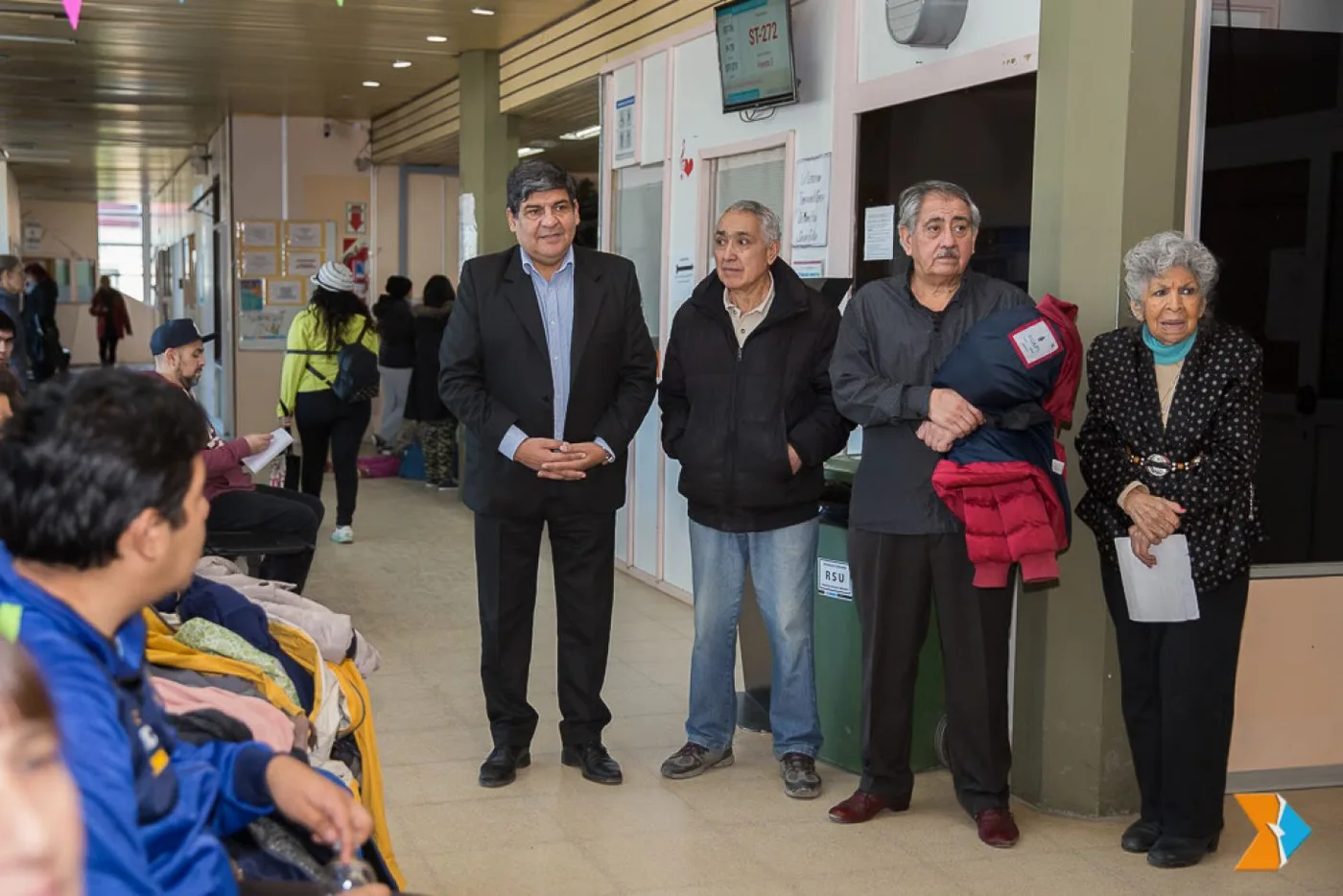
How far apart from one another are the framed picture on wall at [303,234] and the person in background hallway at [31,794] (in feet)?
45.6

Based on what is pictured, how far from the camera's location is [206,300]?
1855 centimetres

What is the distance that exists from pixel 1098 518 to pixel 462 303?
72.4 inches

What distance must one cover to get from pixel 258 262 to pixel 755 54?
9024 mm

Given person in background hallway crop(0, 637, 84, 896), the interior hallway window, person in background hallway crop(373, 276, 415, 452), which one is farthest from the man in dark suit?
the interior hallway window

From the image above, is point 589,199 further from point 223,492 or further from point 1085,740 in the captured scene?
point 1085,740

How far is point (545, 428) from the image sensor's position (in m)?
4.29

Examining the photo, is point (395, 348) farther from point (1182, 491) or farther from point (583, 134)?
point (1182, 491)

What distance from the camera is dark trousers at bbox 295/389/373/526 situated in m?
8.02

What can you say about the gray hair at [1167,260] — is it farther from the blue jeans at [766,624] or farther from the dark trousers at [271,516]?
the dark trousers at [271,516]

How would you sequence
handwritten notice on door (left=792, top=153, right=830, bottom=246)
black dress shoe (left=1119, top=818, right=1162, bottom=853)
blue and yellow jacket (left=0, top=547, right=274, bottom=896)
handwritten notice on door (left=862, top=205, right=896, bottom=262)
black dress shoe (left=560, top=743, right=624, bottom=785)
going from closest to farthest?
1. blue and yellow jacket (left=0, top=547, right=274, bottom=896)
2. black dress shoe (left=1119, top=818, right=1162, bottom=853)
3. black dress shoe (left=560, top=743, right=624, bottom=785)
4. handwritten notice on door (left=862, top=205, right=896, bottom=262)
5. handwritten notice on door (left=792, top=153, right=830, bottom=246)

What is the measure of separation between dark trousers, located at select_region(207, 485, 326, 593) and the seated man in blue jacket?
377 centimetres

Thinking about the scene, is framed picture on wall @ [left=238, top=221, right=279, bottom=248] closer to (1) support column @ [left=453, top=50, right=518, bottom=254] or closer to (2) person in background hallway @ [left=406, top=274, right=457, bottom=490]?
(2) person in background hallway @ [left=406, top=274, right=457, bottom=490]

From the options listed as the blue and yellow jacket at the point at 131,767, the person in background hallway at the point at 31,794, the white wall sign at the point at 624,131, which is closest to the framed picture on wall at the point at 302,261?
the white wall sign at the point at 624,131
